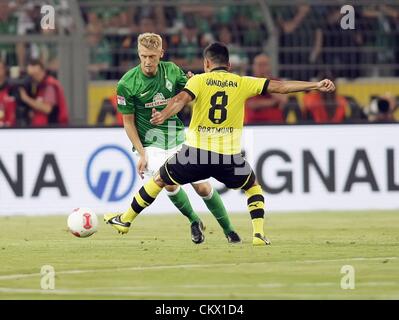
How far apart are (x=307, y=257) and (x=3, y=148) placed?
6311 mm

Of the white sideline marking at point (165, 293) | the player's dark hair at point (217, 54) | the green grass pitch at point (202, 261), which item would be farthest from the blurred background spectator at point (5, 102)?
the white sideline marking at point (165, 293)

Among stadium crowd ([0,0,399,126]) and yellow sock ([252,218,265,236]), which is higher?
stadium crowd ([0,0,399,126])

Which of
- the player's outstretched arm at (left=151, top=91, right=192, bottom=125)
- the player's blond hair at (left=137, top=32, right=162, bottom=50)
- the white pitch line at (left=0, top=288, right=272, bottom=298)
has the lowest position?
the white pitch line at (left=0, top=288, right=272, bottom=298)

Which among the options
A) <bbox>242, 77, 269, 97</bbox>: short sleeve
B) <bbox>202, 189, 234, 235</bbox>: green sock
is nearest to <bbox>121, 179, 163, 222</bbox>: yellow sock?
<bbox>202, 189, 234, 235</bbox>: green sock

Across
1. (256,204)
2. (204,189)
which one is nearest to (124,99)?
(204,189)

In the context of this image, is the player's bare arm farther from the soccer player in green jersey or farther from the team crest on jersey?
the team crest on jersey

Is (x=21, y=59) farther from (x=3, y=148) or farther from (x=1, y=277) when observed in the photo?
(x=1, y=277)

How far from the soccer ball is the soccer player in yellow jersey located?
0.94 metres

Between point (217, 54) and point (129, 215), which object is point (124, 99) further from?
point (217, 54)

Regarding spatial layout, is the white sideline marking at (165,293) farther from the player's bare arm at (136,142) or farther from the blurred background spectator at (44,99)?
the blurred background spectator at (44,99)

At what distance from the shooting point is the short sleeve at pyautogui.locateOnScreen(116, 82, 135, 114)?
42.0 ft

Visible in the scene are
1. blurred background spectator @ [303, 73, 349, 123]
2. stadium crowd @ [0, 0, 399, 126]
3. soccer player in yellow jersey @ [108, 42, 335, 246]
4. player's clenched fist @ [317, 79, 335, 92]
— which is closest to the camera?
player's clenched fist @ [317, 79, 335, 92]

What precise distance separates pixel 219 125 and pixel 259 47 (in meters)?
6.58
